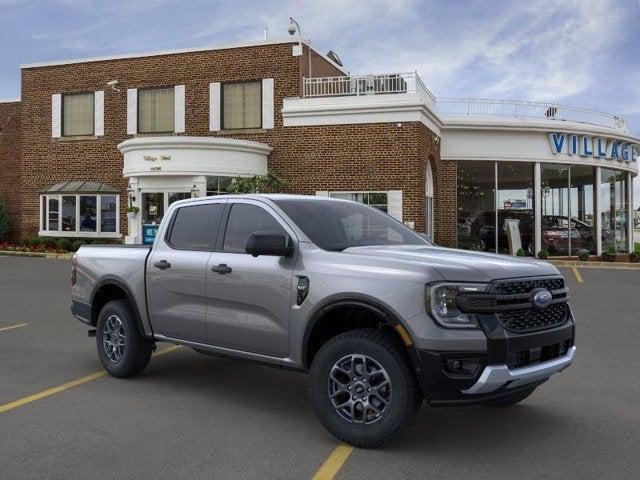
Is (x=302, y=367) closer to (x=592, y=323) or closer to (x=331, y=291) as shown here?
(x=331, y=291)

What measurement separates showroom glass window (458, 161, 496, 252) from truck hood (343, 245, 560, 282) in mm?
20756

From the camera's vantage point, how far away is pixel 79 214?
86.4 feet

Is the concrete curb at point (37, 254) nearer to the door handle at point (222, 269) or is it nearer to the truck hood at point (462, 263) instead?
the door handle at point (222, 269)

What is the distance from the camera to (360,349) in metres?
4.56

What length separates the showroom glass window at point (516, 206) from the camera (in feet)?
83.2

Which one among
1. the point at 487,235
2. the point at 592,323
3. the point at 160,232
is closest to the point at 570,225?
the point at 487,235

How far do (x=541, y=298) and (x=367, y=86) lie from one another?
19.0 meters

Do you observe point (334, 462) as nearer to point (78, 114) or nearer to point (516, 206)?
point (516, 206)

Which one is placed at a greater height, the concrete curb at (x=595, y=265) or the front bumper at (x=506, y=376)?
the concrete curb at (x=595, y=265)

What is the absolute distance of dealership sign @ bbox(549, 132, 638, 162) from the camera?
25.7 meters

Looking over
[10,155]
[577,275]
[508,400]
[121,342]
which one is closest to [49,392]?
[121,342]

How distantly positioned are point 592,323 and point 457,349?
22.5ft

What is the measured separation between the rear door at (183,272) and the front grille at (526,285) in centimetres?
259

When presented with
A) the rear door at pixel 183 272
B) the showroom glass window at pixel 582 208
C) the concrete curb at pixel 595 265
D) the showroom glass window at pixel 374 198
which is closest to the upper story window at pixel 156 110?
the showroom glass window at pixel 374 198
